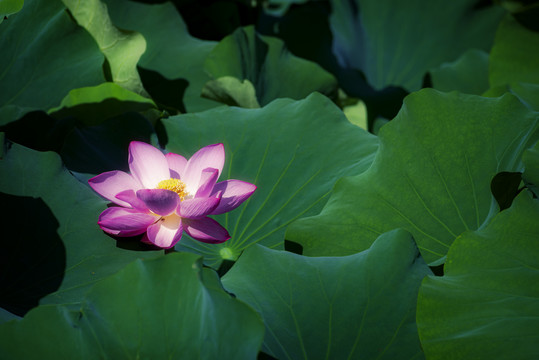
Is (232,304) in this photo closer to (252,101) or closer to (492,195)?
(492,195)

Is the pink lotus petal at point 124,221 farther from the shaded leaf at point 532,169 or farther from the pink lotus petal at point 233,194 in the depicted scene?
the shaded leaf at point 532,169

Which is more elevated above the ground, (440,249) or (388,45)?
(440,249)

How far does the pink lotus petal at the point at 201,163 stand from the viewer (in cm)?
101

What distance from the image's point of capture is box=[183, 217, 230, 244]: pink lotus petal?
3.12 ft

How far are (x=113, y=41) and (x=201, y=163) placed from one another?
1.79 ft

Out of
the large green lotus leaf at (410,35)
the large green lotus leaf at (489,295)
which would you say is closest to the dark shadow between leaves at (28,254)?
the large green lotus leaf at (489,295)

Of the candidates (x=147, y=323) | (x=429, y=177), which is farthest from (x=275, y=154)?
(x=147, y=323)

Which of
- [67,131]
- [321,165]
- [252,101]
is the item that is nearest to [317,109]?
[321,165]

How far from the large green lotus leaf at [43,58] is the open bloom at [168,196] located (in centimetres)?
41

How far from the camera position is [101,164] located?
45.6 inches

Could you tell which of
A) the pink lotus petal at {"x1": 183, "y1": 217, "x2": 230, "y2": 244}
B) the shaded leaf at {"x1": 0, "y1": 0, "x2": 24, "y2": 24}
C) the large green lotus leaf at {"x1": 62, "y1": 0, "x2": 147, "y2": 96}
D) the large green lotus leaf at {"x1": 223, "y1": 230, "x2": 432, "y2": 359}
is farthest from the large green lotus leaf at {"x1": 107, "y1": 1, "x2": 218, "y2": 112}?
the large green lotus leaf at {"x1": 223, "y1": 230, "x2": 432, "y2": 359}

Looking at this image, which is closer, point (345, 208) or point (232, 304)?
point (232, 304)

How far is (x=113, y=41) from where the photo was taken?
1.37 m

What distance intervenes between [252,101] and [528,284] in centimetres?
86
